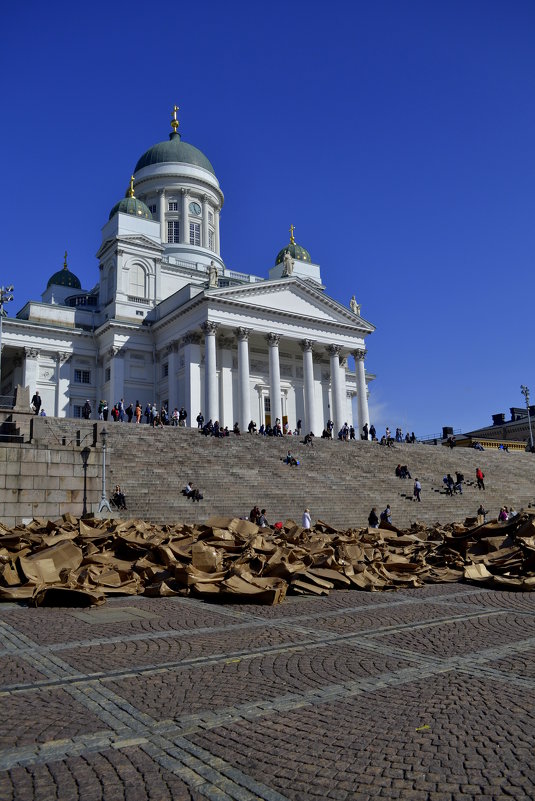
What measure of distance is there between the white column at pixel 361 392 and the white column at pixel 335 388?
1.69 meters

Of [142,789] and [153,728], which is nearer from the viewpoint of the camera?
[142,789]

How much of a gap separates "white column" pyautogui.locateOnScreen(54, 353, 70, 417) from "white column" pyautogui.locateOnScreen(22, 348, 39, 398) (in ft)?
6.11

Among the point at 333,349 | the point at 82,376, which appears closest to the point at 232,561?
the point at 333,349

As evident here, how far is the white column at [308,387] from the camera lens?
51.8m

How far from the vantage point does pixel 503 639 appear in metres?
7.75

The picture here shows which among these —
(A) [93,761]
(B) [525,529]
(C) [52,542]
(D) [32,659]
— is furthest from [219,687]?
(B) [525,529]

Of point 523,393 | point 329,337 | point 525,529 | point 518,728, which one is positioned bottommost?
point 518,728

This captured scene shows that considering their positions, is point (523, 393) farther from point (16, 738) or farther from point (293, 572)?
point (16, 738)

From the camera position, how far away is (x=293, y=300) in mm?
53531

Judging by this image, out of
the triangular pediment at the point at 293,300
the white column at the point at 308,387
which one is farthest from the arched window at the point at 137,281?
the white column at the point at 308,387

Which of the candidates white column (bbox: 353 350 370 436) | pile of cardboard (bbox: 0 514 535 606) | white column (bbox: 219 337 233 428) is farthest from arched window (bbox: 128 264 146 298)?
pile of cardboard (bbox: 0 514 535 606)

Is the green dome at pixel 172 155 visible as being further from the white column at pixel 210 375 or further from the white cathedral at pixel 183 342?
the white column at pixel 210 375

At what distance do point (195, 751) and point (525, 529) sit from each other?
38.7 ft

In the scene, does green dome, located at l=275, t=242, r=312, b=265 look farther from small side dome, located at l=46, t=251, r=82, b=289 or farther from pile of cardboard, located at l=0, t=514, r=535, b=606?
pile of cardboard, located at l=0, t=514, r=535, b=606
